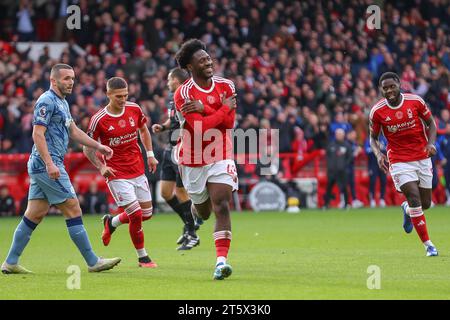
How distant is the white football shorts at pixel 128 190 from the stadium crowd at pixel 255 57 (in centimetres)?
1141

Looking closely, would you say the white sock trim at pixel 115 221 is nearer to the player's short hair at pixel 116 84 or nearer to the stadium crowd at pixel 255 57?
the player's short hair at pixel 116 84

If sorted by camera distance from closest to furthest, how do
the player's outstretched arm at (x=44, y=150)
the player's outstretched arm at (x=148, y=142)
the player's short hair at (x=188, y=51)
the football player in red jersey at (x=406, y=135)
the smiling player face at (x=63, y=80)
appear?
the player's outstretched arm at (x=44, y=150) < the player's short hair at (x=188, y=51) < the smiling player face at (x=63, y=80) < the player's outstretched arm at (x=148, y=142) < the football player in red jersey at (x=406, y=135)

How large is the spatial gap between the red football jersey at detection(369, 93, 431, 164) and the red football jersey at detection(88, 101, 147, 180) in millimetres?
3335

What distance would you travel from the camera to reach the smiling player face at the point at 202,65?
11.4 meters

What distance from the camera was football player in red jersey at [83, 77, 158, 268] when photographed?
1300 cm

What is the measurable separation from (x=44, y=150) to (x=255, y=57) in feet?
62.7

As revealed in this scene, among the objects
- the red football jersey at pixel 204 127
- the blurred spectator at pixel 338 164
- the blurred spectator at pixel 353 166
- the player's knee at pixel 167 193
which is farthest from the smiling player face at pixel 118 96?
the blurred spectator at pixel 353 166

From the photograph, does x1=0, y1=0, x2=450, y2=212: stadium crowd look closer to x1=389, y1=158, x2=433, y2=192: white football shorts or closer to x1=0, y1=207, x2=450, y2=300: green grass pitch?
x1=0, y1=207, x2=450, y2=300: green grass pitch

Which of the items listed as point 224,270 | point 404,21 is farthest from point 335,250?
point 404,21

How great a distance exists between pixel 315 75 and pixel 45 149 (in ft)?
63.2

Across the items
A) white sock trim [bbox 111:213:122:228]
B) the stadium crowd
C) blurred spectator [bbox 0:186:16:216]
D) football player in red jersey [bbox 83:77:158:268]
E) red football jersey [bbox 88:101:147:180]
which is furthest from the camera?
the stadium crowd

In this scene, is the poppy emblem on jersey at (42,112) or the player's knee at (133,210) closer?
the poppy emblem on jersey at (42,112)

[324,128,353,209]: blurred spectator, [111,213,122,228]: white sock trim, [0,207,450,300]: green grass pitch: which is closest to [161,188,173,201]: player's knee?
[0,207,450,300]: green grass pitch

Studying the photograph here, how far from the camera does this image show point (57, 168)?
11.6m
